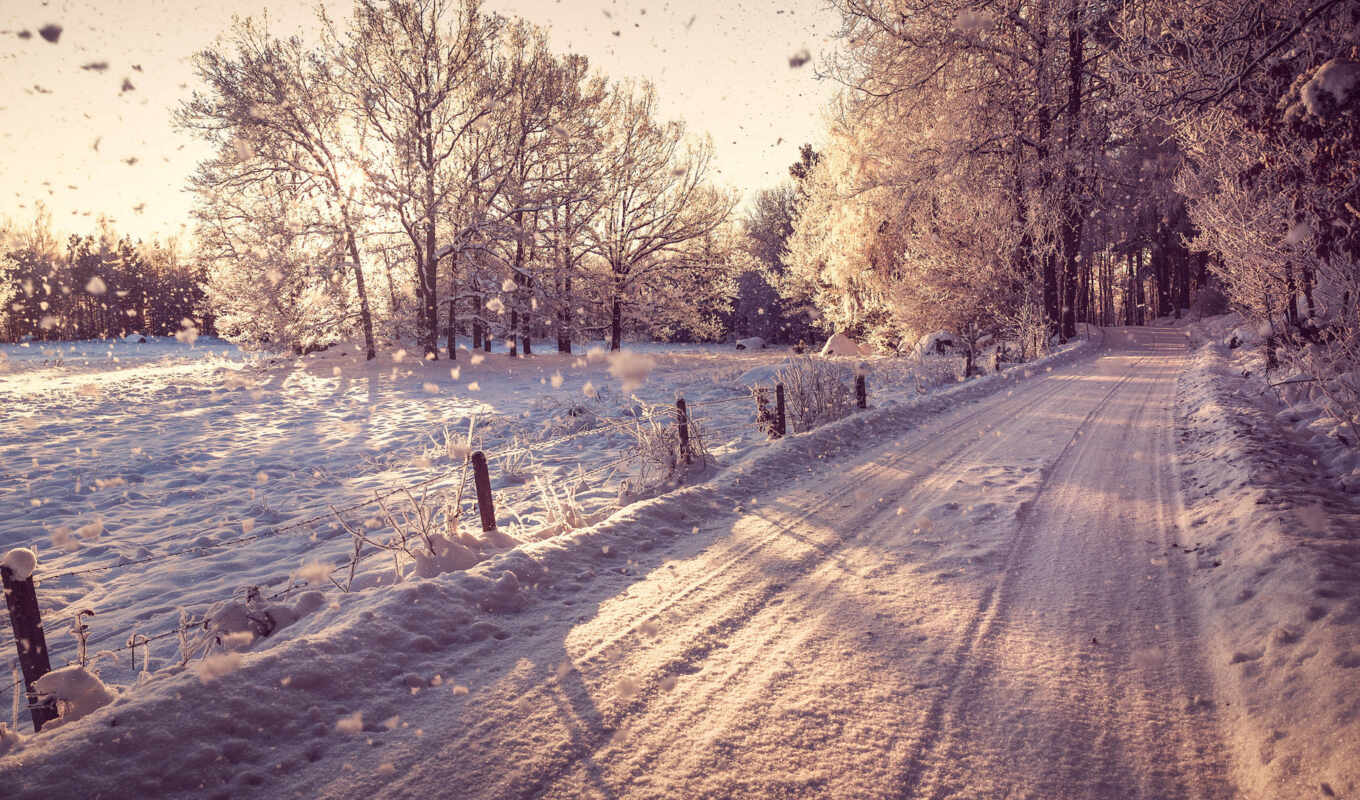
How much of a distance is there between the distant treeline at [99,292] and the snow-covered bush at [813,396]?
2407 inches

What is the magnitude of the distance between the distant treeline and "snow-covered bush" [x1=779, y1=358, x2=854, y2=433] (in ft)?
201

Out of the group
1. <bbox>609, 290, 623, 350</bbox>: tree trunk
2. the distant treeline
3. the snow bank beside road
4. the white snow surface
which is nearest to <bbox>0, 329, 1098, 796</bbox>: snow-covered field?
the white snow surface

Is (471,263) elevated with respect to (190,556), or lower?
elevated

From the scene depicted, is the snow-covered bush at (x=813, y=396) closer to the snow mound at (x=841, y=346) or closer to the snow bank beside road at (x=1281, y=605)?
the snow bank beside road at (x=1281, y=605)

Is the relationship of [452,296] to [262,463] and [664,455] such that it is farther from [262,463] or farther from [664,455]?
[664,455]

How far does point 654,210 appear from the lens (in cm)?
3030

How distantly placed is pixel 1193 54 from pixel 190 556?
10994 millimetres

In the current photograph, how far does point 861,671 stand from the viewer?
3246 millimetres

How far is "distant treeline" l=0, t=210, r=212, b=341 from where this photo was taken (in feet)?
181

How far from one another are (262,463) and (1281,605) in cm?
1186

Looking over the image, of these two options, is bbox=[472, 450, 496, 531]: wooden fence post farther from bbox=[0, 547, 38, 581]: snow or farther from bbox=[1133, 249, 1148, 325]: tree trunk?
bbox=[1133, 249, 1148, 325]: tree trunk

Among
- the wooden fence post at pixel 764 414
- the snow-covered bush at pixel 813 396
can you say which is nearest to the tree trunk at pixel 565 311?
the snow-covered bush at pixel 813 396

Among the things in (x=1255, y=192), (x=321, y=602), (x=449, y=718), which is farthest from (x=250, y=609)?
(x=1255, y=192)

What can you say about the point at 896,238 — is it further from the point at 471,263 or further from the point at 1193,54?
the point at 1193,54
